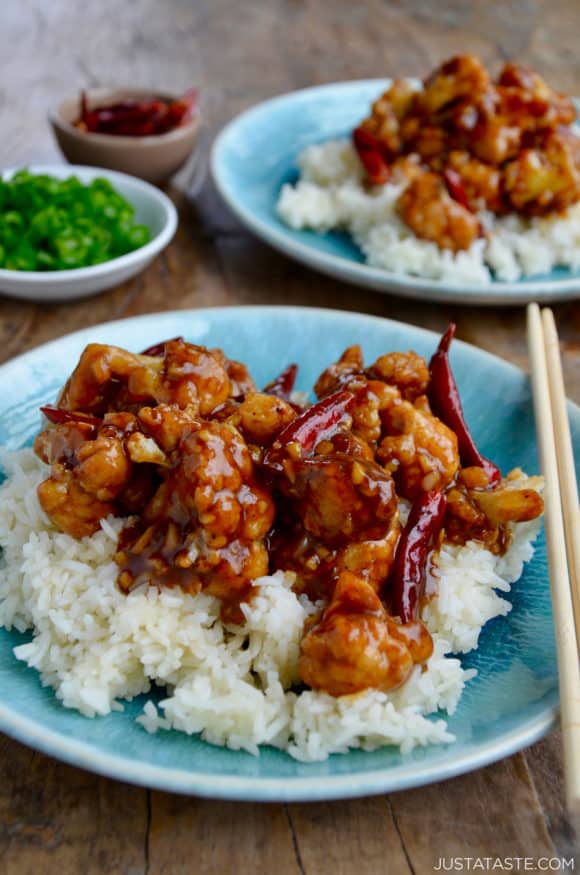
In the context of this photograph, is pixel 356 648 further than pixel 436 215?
No

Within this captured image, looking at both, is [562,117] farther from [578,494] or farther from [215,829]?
[215,829]

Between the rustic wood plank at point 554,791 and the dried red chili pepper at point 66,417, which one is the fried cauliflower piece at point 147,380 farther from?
the rustic wood plank at point 554,791

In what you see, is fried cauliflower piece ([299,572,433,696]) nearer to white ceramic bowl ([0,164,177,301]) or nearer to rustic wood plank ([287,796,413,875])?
rustic wood plank ([287,796,413,875])

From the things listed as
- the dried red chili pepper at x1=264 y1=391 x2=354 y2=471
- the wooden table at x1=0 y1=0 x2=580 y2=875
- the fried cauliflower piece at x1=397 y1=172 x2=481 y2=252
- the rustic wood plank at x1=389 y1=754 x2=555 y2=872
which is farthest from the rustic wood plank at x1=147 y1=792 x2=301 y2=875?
the fried cauliflower piece at x1=397 y1=172 x2=481 y2=252

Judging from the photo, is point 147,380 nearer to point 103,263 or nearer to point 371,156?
point 103,263

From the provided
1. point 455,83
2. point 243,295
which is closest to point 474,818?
point 243,295
